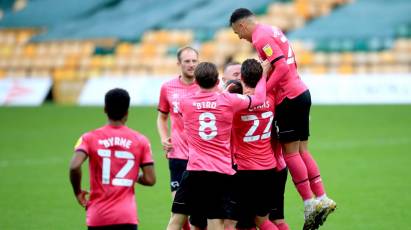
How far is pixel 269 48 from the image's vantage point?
8.71 meters

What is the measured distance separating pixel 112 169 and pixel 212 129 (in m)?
1.32

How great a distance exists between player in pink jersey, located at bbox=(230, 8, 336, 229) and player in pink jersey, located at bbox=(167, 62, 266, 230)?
1.00 meters

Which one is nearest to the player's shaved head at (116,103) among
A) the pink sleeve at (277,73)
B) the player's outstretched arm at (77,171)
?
the player's outstretched arm at (77,171)

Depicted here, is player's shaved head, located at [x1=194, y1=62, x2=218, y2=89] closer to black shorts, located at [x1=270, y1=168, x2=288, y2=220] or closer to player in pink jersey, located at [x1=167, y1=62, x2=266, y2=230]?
player in pink jersey, located at [x1=167, y1=62, x2=266, y2=230]

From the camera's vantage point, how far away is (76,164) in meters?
6.73

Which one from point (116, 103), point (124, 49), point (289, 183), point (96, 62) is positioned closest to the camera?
point (116, 103)

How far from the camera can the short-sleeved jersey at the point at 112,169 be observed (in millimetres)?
6758

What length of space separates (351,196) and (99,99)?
19288 millimetres

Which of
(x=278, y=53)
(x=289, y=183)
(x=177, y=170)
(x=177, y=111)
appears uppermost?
(x=278, y=53)

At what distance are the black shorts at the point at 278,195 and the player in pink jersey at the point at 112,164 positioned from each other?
A: 2021 millimetres

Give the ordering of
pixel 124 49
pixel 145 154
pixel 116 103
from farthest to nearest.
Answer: pixel 124 49 → pixel 145 154 → pixel 116 103

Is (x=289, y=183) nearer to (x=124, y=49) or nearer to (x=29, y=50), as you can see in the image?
(x=124, y=49)

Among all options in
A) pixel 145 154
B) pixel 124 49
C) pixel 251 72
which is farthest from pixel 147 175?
pixel 124 49

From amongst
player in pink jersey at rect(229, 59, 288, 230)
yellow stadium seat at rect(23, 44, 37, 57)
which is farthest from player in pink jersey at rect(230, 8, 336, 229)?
yellow stadium seat at rect(23, 44, 37, 57)
